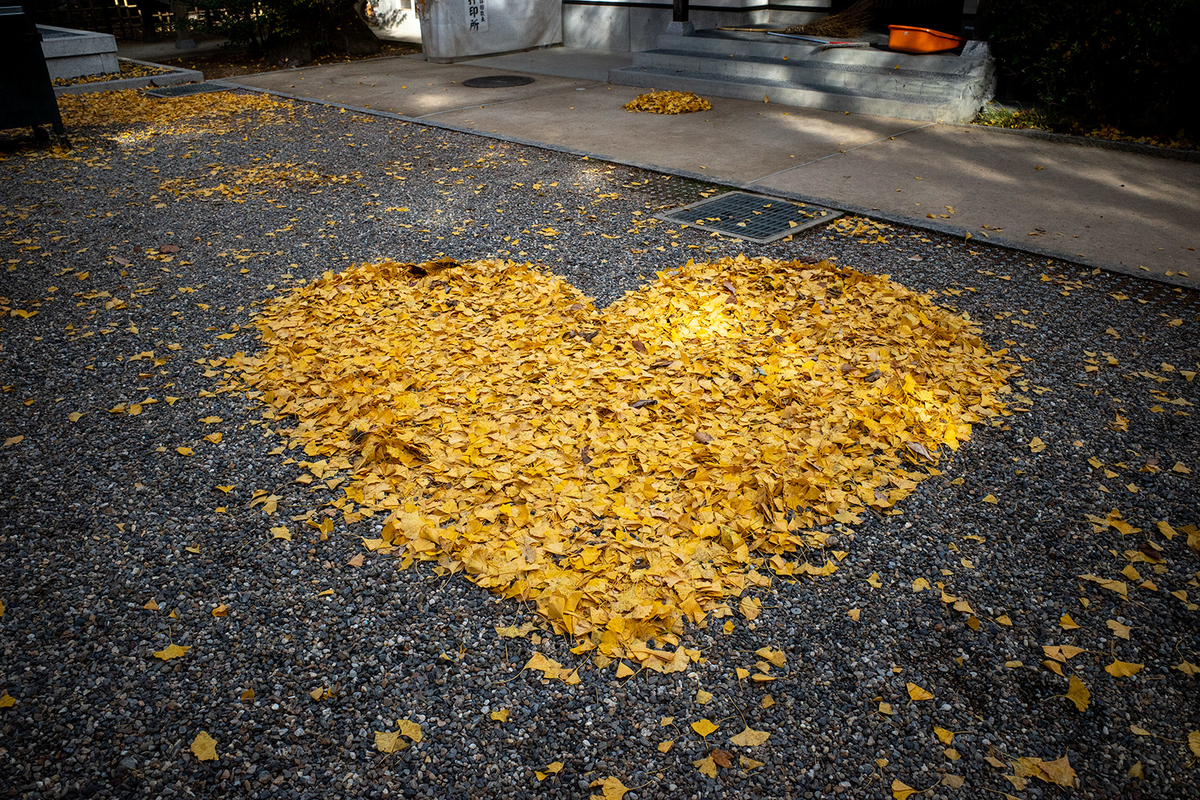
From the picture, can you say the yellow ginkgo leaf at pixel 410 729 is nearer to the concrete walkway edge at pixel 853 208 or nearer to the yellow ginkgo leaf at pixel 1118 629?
the yellow ginkgo leaf at pixel 1118 629

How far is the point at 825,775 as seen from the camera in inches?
78.1

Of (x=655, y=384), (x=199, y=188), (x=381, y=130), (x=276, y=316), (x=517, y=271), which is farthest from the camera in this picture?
(x=381, y=130)

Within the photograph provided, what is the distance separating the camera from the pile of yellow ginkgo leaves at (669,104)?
29.0 feet

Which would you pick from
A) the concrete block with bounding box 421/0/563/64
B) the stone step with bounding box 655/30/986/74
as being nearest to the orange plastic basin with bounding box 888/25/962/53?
the stone step with bounding box 655/30/986/74

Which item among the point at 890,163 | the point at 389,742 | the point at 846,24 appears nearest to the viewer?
the point at 389,742

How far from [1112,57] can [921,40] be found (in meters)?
2.07

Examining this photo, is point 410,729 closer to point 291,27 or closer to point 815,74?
point 815,74

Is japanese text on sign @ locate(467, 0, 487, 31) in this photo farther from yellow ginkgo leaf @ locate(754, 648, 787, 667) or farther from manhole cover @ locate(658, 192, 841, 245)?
yellow ginkgo leaf @ locate(754, 648, 787, 667)

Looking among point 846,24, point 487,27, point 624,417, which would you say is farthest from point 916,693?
point 487,27

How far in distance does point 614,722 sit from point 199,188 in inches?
247

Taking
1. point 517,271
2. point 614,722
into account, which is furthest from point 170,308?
point 614,722

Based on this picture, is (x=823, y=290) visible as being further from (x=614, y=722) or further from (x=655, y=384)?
(x=614, y=722)

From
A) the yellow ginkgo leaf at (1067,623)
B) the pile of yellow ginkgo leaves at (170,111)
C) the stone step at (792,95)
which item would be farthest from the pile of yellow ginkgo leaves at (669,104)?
the yellow ginkgo leaf at (1067,623)

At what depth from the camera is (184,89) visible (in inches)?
413
